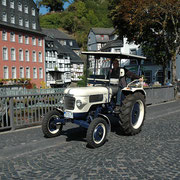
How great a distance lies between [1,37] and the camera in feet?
144

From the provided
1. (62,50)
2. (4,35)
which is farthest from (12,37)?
(62,50)

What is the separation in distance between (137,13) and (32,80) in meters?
34.7

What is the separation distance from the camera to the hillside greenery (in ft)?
306

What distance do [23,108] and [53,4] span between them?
358 feet

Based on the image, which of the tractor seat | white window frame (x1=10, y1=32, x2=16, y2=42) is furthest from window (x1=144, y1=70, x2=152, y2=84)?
the tractor seat

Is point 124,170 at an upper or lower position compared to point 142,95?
lower

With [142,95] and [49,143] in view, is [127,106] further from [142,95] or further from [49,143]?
[49,143]

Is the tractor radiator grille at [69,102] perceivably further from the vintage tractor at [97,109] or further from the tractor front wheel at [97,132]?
the tractor front wheel at [97,132]

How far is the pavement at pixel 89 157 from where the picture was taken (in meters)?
4.61

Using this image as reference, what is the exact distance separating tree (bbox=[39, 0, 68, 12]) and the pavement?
110 metres

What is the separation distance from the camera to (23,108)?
8.91m

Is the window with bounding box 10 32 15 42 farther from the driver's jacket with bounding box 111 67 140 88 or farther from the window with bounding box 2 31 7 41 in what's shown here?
the driver's jacket with bounding box 111 67 140 88

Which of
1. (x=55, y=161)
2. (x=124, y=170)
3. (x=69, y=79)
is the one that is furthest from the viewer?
(x=69, y=79)

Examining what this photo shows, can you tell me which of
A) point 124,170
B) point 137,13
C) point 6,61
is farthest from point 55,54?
point 124,170
